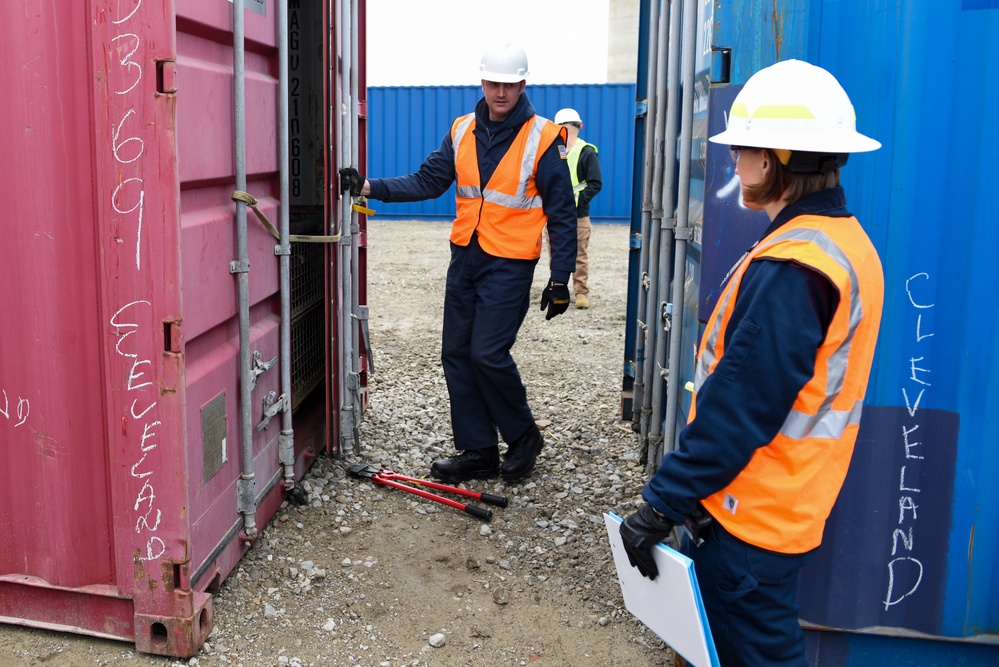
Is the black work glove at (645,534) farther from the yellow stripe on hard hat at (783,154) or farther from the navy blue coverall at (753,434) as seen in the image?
the yellow stripe on hard hat at (783,154)

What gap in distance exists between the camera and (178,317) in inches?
115

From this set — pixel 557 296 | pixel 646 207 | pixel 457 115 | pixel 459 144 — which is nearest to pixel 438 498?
pixel 557 296

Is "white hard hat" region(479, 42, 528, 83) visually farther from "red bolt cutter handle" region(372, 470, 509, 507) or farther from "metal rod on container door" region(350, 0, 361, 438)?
"red bolt cutter handle" region(372, 470, 509, 507)

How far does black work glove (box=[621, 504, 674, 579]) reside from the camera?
7.33ft

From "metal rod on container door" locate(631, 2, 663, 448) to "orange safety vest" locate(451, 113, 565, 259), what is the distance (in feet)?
1.86

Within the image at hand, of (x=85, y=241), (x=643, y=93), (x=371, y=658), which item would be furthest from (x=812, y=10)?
(x=643, y=93)

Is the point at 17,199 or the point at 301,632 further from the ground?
the point at 17,199

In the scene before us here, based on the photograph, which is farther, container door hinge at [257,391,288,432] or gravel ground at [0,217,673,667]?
container door hinge at [257,391,288,432]

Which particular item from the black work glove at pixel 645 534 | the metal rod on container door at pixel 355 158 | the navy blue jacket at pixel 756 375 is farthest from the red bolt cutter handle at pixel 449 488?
the navy blue jacket at pixel 756 375

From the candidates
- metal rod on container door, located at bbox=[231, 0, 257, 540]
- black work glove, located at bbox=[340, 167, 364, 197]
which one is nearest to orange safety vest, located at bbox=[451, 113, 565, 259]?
black work glove, located at bbox=[340, 167, 364, 197]

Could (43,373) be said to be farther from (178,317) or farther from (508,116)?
(508,116)

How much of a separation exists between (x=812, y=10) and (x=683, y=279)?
1291 millimetres

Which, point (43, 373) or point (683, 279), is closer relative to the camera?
point (43, 373)

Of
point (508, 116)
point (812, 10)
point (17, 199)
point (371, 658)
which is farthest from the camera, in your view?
point (508, 116)
